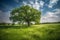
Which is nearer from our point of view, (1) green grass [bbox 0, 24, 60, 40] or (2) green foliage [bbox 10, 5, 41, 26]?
(1) green grass [bbox 0, 24, 60, 40]

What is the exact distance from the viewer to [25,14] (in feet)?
9.89

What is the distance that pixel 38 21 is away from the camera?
9.86 feet

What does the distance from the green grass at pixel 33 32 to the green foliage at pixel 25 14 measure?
0.61ft

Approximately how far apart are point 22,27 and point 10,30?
31 cm

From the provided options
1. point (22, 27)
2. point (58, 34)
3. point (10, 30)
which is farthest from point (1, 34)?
point (58, 34)

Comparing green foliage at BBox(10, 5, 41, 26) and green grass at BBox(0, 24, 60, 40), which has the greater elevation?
green foliage at BBox(10, 5, 41, 26)

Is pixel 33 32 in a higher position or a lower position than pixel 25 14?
lower

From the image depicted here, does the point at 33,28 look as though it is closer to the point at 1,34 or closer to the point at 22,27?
the point at 22,27

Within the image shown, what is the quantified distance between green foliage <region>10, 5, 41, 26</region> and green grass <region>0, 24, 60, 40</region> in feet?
0.61

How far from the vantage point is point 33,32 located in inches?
116

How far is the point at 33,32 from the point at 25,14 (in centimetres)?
50

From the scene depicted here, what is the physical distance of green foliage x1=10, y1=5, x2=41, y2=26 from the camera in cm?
299

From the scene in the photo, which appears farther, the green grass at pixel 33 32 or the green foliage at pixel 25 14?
the green foliage at pixel 25 14

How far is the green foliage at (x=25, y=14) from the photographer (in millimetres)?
2988
